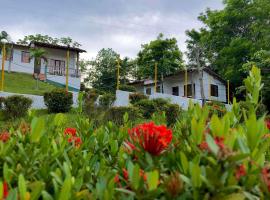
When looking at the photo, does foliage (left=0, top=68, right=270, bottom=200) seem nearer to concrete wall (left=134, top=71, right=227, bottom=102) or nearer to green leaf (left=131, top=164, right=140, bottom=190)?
green leaf (left=131, top=164, right=140, bottom=190)

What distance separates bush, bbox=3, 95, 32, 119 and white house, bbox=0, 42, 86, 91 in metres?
17.5

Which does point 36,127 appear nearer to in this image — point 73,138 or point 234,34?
point 73,138

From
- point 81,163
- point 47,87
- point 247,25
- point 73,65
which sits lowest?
point 81,163

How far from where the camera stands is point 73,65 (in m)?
31.9

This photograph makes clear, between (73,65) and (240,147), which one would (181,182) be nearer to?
(240,147)

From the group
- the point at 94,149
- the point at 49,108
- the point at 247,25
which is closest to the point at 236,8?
the point at 247,25

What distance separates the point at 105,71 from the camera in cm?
3766

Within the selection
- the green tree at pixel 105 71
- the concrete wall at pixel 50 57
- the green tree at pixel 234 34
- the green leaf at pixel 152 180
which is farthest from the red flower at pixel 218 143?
the green tree at pixel 105 71

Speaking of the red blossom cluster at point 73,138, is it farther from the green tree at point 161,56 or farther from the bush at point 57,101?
the green tree at point 161,56

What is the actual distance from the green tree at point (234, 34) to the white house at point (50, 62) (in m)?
10.9

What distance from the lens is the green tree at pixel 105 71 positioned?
3484 cm

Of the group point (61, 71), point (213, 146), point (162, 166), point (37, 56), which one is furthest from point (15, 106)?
point (61, 71)

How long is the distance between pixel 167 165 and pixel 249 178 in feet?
0.99

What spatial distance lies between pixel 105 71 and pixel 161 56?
1068 cm
